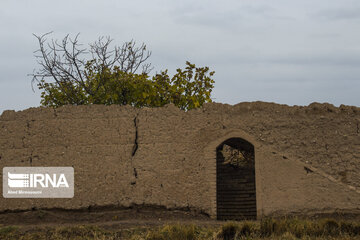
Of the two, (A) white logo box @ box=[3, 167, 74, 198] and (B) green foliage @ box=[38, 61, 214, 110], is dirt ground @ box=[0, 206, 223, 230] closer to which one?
(A) white logo box @ box=[3, 167, 74, 198]

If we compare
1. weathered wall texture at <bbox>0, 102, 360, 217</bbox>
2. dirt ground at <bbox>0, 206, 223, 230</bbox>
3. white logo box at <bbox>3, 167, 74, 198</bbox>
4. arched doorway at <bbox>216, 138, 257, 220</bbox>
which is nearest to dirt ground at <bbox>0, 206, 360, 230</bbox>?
dirt ground at <bbox>0, 206, 223, 230</bbox>

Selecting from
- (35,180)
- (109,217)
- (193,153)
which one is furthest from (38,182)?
(193,153)

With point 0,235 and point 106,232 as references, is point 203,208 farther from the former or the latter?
point 0,235

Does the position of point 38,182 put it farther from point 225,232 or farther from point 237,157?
point 237,157

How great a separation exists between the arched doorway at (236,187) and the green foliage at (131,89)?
3122mm

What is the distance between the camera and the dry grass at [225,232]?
968 centimetres

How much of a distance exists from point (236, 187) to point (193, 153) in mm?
2447

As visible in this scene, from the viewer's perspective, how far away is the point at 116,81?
1683 centimetres

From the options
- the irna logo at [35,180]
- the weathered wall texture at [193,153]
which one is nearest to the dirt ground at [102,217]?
the weathered wall texture at [193,153]

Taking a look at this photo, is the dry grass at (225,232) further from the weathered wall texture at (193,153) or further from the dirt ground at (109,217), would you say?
the weathered wall texture at (193,153)

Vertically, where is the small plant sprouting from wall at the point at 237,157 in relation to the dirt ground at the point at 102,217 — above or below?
above

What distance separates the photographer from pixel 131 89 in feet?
54.8

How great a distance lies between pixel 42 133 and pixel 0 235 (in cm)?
220

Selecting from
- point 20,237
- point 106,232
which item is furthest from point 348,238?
point 20,237
